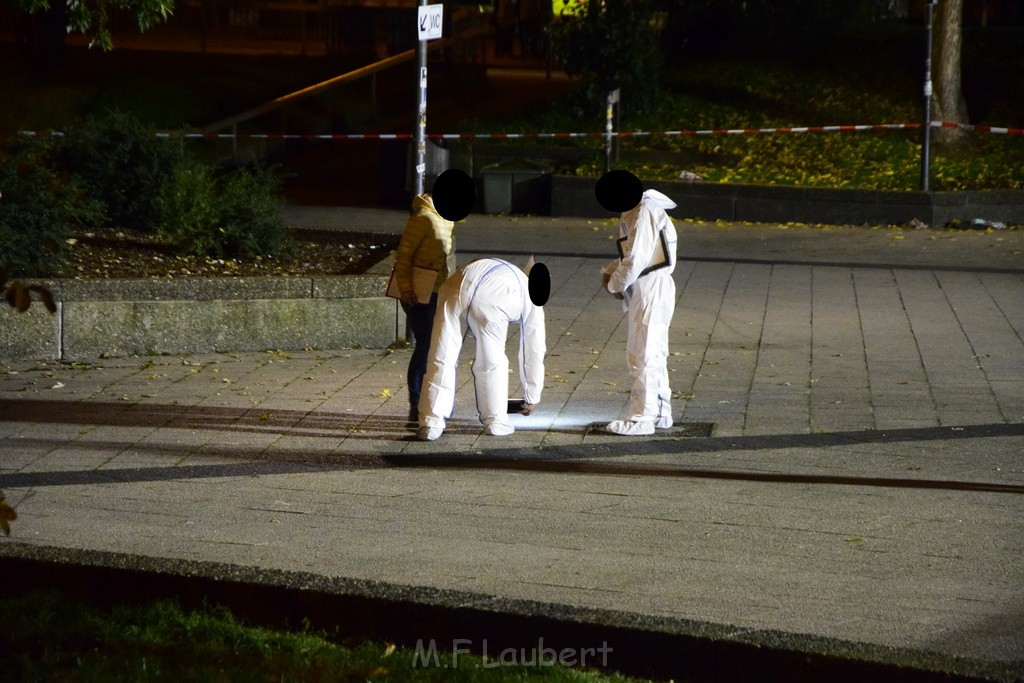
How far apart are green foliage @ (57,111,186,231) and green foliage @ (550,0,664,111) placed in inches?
352

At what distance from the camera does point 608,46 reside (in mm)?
19719

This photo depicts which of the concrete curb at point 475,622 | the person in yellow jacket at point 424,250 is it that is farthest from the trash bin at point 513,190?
the concrete curb at point 475,622

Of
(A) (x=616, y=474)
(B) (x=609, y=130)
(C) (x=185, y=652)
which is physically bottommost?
(A) (x=616, y=474)

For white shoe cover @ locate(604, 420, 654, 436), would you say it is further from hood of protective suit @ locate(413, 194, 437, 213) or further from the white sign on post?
the white sign on post

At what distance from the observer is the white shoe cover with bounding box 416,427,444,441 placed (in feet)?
24.8

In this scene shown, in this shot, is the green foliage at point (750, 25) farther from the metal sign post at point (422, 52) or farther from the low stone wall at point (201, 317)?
the low stone wall at point (201, 317)

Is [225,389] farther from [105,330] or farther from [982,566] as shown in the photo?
[982,566]

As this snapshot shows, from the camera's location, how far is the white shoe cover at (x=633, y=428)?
25.4 feet

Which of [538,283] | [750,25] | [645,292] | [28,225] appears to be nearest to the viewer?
[538,283]

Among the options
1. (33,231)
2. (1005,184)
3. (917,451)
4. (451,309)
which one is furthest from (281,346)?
(1005,184)

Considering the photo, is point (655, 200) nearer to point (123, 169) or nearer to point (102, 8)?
point (102, 8)

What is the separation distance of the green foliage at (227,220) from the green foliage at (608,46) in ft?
29.8

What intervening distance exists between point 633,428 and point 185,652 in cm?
378

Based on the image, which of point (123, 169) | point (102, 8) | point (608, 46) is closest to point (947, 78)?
point (608, 46)
